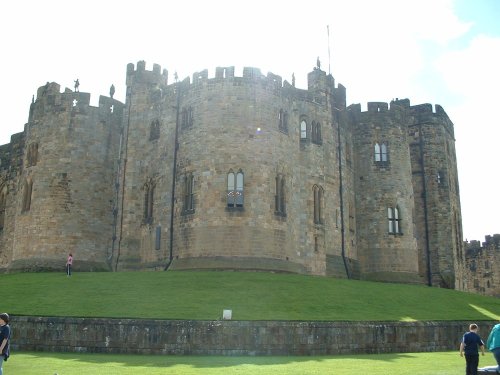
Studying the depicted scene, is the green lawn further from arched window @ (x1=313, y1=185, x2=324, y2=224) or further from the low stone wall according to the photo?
arched window @ (x1=313, y1=185, x2=324, y2=224)

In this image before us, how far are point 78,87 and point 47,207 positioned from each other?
29.4ft

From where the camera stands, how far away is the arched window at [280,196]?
32.8 m

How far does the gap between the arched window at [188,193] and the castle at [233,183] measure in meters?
0.07

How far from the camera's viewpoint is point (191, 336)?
62.8 feet

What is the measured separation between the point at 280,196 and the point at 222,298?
36.6 feet

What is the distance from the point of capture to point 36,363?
52.4 feet

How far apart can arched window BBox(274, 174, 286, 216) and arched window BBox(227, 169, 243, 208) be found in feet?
7.52

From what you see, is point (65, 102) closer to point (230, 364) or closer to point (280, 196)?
point (280, 196)

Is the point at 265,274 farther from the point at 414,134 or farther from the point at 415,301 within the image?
the point at 414,134

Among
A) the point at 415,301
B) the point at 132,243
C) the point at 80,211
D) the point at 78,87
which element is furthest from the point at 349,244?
the point at 78,87

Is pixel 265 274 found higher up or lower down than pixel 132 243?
lower down

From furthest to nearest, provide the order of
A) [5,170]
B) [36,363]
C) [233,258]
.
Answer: [5,170], [233,258], [36,363]

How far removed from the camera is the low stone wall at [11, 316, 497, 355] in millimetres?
19125

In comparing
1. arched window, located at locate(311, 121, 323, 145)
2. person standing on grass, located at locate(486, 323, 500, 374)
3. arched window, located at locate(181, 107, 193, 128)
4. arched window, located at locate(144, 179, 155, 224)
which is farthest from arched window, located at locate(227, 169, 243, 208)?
person standing on grass, located at locate(486, 323, 500, 374)
